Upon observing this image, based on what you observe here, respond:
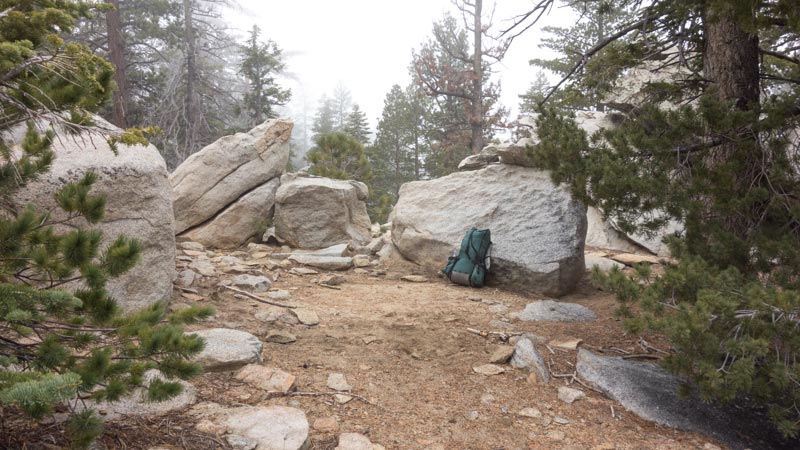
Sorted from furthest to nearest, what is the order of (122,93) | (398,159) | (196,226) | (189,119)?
(398,159)
(189,119)
(122,93)
(196,226)

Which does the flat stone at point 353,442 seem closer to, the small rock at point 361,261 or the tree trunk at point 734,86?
the tree trunk at point 734,86

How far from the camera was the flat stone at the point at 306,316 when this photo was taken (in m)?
5.08

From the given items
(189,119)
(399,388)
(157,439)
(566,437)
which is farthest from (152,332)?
(189,119)

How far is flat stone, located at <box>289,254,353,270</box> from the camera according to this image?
811 centimetres

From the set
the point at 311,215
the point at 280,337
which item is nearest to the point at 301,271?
the point at 311,215

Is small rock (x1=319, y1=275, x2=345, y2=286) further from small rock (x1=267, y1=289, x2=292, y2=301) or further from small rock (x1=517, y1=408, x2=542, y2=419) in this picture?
small rock (x1=517, y1=408, x2=542, y2=419)

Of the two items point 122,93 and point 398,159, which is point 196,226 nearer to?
point 122,93

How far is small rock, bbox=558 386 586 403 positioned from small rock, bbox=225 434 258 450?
8.25 feet

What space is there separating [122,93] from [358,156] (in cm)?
687

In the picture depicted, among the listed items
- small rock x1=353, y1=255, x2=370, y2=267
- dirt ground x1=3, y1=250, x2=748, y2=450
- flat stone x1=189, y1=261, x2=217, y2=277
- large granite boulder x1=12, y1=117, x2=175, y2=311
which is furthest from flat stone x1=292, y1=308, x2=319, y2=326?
small rock x1=353, y1=255, x2=370, y2=267

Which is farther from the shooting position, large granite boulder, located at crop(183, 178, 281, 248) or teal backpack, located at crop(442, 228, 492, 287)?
large granite boulder, located at crop(183, 178, 281, 248)

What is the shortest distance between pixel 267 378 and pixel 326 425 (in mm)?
752

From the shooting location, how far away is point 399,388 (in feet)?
12.4

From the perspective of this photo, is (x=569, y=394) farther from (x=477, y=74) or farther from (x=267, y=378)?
(x=477, y=74)
